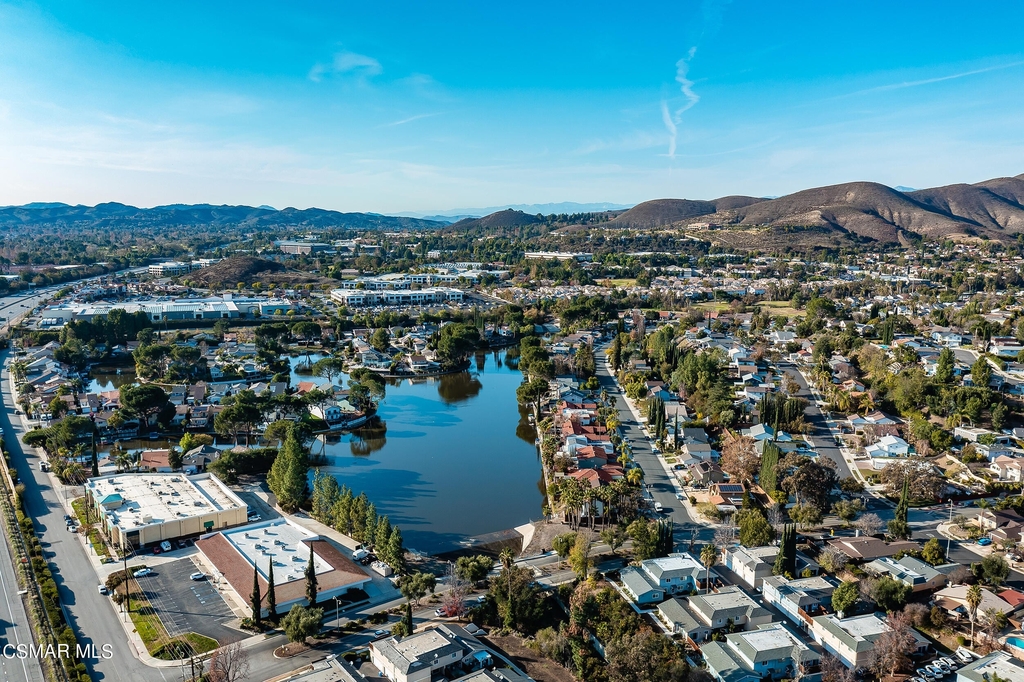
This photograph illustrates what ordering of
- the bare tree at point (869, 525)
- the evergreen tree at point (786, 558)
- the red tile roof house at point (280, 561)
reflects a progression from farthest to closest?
the bare tree at point (869, 525), the evergreen tree at point (786, 558), the red tile roof house at point (280, 561)

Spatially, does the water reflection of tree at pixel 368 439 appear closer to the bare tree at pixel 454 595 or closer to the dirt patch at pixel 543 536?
the dirt patch at pixel 543 536

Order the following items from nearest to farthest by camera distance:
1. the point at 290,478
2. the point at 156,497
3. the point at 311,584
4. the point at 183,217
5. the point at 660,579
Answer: the point at 311,584, the point at 660,579, the point at 156,497, the point at 290,478, the point at 183,217

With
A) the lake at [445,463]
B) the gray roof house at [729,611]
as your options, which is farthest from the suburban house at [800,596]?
the lake at [445,463]

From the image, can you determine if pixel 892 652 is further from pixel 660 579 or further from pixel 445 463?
pixel 445 463

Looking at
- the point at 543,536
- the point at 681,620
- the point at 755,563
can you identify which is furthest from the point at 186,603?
the point at 755,563

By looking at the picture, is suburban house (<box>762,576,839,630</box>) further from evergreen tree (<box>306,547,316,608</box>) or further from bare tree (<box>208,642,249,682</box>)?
bare tree (<box>208,642,249,682</box>)

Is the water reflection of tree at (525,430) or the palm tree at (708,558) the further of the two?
the water reflection of tree at (525,430)

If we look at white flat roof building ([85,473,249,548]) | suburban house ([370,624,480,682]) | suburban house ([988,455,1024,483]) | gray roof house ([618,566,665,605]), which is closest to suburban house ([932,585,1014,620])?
gray roof house ([618,566,665,605])
